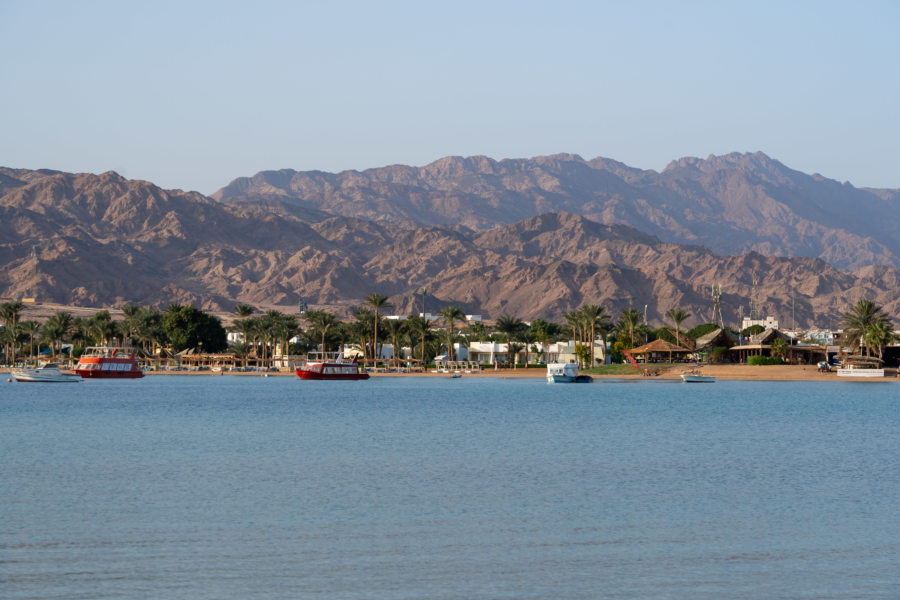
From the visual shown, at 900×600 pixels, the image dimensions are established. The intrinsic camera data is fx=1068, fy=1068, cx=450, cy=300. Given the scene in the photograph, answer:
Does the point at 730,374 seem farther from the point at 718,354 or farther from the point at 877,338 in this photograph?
the point at 718,354

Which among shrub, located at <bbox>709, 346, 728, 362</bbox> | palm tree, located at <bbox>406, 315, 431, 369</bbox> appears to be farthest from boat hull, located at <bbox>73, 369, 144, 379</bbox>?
shrub, located at <bbox>709, 346, 728, 362</bbox>

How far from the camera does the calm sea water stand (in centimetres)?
2338

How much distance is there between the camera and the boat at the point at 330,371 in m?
155

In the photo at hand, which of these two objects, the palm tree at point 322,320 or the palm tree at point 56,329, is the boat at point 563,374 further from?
the palm tree at point 56,329

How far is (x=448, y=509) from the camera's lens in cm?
3306

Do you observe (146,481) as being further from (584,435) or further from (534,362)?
(534,362)

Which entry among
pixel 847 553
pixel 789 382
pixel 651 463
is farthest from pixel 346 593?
pixel 789 382

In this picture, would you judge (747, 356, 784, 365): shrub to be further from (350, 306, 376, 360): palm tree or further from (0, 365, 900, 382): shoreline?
(350, 306, 376, 360): palm tree

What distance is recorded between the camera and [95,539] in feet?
90.6

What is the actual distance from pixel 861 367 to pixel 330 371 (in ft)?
246

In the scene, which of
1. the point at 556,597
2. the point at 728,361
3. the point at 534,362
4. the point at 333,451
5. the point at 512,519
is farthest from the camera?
the point at 534,362

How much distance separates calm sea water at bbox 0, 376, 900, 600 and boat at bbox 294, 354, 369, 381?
273 feet

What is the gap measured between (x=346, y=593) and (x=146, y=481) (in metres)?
19.4

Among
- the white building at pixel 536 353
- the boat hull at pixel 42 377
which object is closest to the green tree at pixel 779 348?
the white building at pixel 536 353
